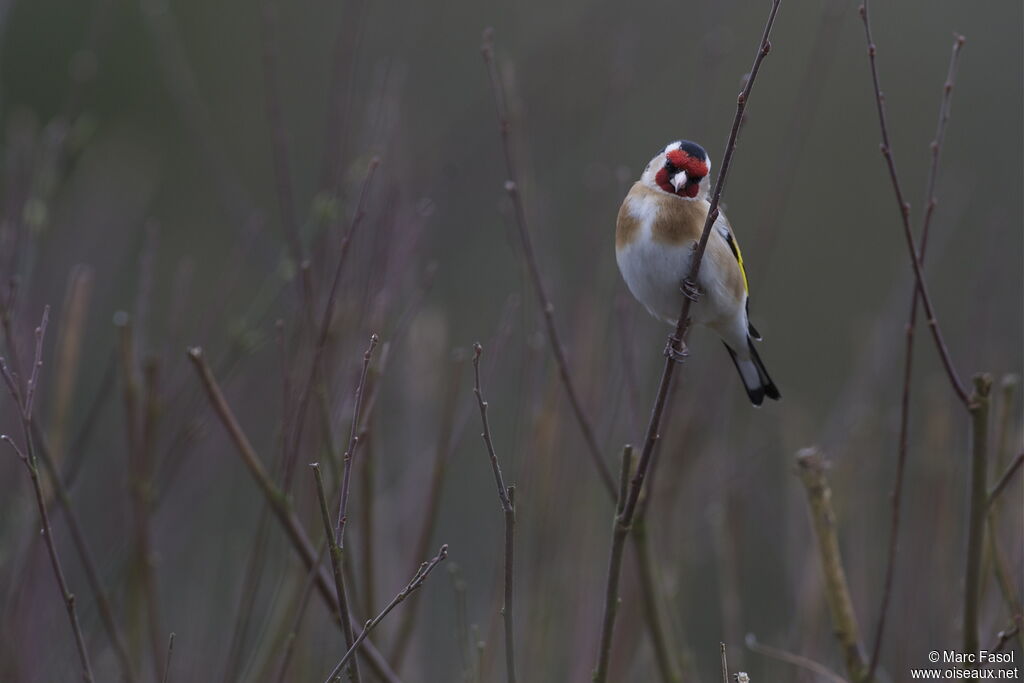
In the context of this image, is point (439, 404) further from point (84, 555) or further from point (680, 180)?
point (84, 555)

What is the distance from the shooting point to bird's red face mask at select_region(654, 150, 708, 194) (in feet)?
9.53

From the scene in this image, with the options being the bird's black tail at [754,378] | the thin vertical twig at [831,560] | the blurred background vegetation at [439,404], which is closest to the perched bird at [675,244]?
the blurred background vegetation at [439,404]

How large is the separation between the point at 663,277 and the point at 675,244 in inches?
3.5

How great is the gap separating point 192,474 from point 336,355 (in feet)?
1.61

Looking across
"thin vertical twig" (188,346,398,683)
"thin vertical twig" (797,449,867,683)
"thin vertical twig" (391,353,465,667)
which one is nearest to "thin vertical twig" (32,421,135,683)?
"thin vertical twig" (188,346,398,683)

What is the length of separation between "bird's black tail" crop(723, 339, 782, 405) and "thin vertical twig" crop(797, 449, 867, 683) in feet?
2.99

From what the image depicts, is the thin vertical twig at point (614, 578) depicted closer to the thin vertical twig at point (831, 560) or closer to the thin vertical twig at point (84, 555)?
the thin vertical twig at point (831, 560)

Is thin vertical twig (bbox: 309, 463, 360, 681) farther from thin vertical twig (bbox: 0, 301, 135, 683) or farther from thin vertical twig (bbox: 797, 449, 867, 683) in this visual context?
thin vertical twig (bbox: 797, 449, 867, 683)

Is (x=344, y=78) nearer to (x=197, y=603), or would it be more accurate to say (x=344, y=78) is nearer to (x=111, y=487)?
(x=111, y=487)

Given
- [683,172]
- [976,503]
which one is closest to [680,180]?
[683,172]

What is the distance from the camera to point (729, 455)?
3344 mm

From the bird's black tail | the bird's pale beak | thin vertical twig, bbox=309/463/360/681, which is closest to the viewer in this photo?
thin vertical twig, bbox=309/463/360/681

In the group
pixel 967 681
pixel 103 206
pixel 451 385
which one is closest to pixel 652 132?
pixel 103 206

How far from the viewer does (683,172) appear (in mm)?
2908
